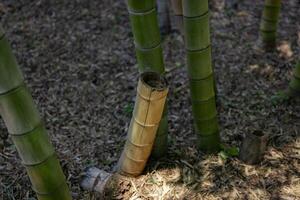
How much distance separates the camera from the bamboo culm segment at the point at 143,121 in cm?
165

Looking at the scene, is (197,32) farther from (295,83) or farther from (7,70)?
(295,83)

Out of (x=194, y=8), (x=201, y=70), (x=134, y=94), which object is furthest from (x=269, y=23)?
(x=194, y=8)

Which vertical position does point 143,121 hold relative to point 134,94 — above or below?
above

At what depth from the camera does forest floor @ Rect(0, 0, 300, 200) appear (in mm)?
2109

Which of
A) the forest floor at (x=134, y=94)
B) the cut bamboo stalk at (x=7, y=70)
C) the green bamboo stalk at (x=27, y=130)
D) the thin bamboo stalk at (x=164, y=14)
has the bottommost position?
the forest floor at (x=134, y=94)

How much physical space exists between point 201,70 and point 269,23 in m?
1.53

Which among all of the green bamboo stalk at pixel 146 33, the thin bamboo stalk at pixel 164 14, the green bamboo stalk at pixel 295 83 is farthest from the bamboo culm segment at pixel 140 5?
the thin bamboo stalk at pixel 164 14

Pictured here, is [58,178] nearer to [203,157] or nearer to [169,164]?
[169,164]

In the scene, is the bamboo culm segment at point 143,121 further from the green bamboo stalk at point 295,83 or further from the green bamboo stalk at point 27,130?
the green bamboo stalk at point 295,83

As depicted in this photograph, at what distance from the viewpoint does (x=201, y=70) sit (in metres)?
1.94

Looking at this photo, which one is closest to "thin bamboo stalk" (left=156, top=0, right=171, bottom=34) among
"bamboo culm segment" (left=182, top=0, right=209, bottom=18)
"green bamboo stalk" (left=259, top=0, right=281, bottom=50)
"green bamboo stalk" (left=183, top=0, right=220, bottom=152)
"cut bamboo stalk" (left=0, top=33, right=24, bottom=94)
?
"green bamboo stalk" (left=259, top=0, right=281, bottom=50)

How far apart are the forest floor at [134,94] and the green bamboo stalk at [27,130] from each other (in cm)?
42

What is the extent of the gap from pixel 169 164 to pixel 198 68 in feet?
1.92

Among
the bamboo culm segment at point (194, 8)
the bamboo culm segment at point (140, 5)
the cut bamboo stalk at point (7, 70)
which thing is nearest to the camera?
the cut bamboo stalk at point (7, 70)
